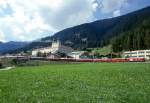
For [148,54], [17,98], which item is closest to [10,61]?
[148,54]

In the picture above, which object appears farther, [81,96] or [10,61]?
[10,61]

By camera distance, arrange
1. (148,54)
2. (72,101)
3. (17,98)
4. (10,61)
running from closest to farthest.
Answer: (72,101) < (17,98) < (10,61) < (148,54)

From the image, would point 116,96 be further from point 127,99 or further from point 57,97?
point 57,97

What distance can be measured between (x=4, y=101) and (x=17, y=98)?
36.4 inches

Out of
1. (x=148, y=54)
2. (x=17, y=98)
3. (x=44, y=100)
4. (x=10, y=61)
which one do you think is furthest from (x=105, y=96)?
(x=148, y=54)

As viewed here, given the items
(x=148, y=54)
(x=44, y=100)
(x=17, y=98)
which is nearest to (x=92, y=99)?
(x=44, y=100)

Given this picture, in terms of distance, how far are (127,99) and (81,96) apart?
197 cm

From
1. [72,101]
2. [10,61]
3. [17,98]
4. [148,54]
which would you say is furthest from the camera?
[148,54]

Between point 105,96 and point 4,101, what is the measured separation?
4.26m

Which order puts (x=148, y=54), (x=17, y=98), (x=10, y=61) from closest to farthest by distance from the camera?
(x=17, y=98) → (x=10, y=61) → (x=148, y=54)

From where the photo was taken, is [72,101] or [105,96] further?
[105,96]

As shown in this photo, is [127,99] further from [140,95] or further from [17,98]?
[17,98]

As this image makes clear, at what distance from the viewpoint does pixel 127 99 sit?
45.4 feet

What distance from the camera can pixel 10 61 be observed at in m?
136
